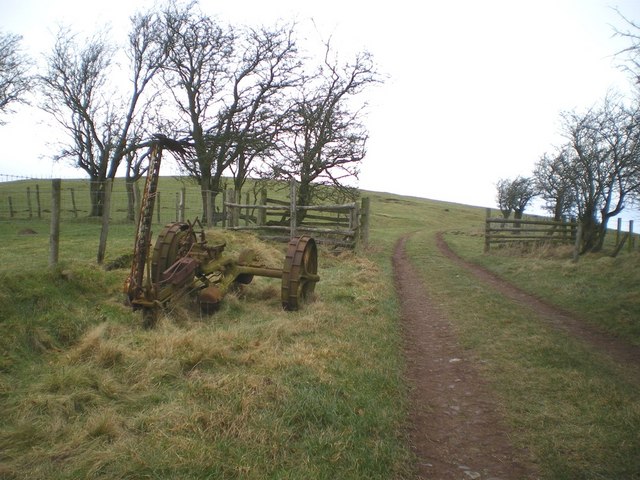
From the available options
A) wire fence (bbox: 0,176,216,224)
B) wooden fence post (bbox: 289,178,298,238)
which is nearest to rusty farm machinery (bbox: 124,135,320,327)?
wire fence (bbox: 0,176,216,224)

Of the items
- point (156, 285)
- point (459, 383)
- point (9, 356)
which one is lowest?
point (459, 383)

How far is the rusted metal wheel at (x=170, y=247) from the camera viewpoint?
6.96 metres

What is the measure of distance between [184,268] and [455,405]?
160 inches

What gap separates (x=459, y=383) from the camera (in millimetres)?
4727

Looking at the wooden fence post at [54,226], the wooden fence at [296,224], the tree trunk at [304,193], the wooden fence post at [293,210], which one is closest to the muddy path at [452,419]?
the wooden fence post at [54,226]

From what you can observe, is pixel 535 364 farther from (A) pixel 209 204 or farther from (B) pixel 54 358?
(A) pixel 209 204

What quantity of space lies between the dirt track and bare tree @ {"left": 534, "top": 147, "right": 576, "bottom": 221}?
1558 centimetres

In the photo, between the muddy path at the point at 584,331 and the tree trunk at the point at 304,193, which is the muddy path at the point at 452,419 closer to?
the muddy path at the point at 584,331

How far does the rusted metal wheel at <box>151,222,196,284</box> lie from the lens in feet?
22.9

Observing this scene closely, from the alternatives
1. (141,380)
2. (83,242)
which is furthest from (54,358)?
(83,242)

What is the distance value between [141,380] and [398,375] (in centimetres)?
266

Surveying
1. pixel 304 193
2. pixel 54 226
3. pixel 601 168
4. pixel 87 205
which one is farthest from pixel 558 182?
pixel 87 205

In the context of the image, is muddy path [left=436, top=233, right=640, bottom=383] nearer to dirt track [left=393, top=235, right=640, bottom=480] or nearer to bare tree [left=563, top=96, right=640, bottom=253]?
dirt track [left=393, top=235, right=640, bottom=480]

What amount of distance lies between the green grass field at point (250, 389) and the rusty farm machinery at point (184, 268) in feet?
0.98
